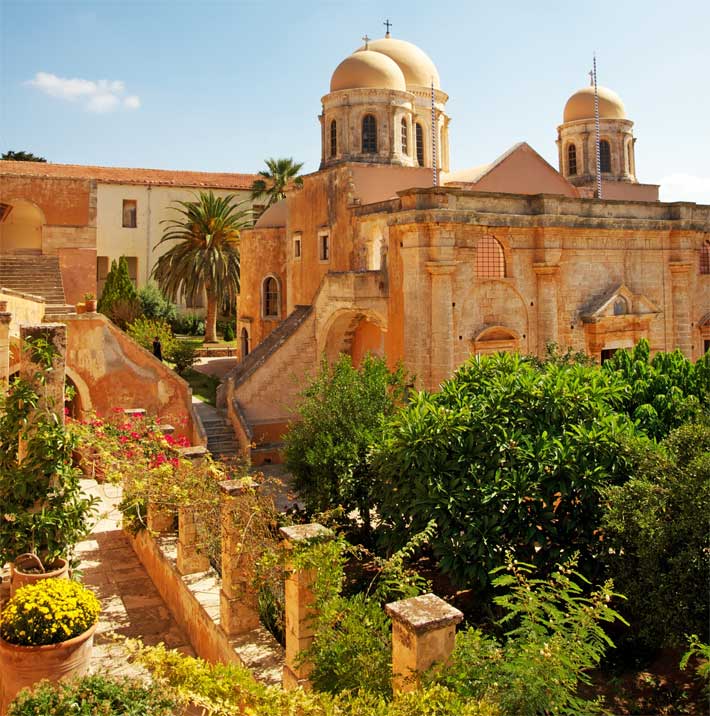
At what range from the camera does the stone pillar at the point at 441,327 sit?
18.6 metres

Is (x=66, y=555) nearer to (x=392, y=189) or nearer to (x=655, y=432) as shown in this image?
(x=655, y=432)

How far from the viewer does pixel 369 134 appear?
2562cm

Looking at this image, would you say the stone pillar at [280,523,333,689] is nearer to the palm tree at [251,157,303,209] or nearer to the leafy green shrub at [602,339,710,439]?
the leafy green shrub at [602,339,710,439]

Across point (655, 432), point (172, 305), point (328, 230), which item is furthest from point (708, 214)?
point (172, 305)

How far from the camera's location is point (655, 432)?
11.8 meters

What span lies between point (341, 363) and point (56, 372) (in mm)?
6251

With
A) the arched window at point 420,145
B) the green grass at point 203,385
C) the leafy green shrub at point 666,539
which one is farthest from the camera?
the arched window at point 420,145

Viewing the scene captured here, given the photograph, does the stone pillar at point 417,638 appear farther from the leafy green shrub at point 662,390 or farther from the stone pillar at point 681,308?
the stone pillar at point 681,308

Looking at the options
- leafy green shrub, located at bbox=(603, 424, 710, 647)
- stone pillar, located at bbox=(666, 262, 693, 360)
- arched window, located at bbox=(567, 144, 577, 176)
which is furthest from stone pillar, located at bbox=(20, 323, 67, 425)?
Result: arched window, located at bbox=(567, 144, 577, 176)

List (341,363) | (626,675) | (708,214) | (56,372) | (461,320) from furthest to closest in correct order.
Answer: (708,214)
(461,320)
(341,363)
(626,675)
(56,372)

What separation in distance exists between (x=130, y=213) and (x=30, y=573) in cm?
3782

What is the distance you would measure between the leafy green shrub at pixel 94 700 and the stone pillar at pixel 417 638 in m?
1.63

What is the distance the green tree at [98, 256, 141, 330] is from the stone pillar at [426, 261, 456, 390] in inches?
543

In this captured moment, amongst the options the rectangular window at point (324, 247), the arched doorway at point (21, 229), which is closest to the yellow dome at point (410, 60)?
the rectangular window at point (324, 247)
